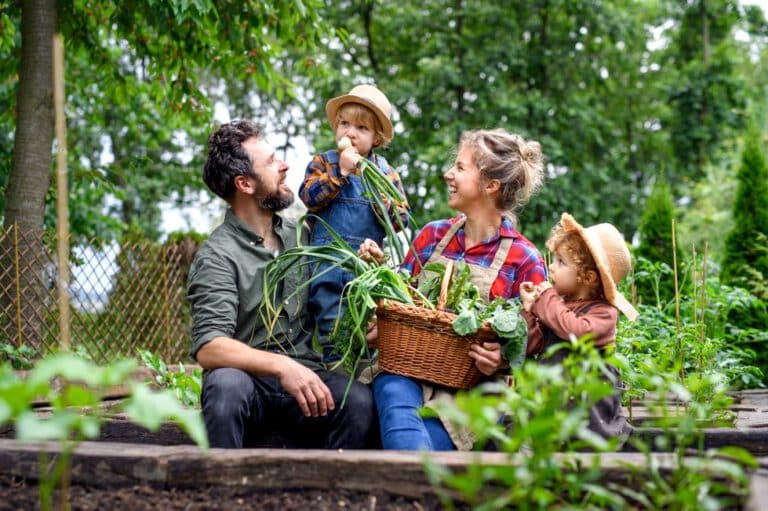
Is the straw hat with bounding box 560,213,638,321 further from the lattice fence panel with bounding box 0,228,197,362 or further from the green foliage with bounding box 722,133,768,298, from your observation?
the green foliage with bounding box 722,133,768,298

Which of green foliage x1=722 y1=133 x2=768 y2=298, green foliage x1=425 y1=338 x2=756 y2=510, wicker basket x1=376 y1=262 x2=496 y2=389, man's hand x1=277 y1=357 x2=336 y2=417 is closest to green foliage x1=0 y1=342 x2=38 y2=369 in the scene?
man's hand x1=277 y1=357 x2=336 y2=417

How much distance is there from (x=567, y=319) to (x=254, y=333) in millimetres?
1077

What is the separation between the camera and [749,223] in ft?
24.9

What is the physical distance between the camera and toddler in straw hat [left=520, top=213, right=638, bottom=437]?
241 centimetres

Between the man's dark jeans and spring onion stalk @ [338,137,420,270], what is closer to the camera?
the man's dark jeans

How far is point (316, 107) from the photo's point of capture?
17.0 meters

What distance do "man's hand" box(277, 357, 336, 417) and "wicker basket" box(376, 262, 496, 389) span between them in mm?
208

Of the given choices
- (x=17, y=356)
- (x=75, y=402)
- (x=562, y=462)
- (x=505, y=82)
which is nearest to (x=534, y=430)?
(x=562, y=462)

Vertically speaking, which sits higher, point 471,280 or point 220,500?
point 471,280

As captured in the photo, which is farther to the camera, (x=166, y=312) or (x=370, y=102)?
(x=166, y=312)

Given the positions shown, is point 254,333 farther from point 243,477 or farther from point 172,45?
point 172,45

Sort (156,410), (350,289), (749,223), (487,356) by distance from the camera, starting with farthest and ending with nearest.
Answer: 1. (749,223)
2. (350,289)
3. (487,356)
4. (156,410)

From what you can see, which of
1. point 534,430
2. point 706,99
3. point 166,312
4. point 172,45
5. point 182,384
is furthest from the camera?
point 706,99

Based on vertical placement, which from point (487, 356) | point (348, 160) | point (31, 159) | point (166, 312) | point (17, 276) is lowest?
point (487, 356)
